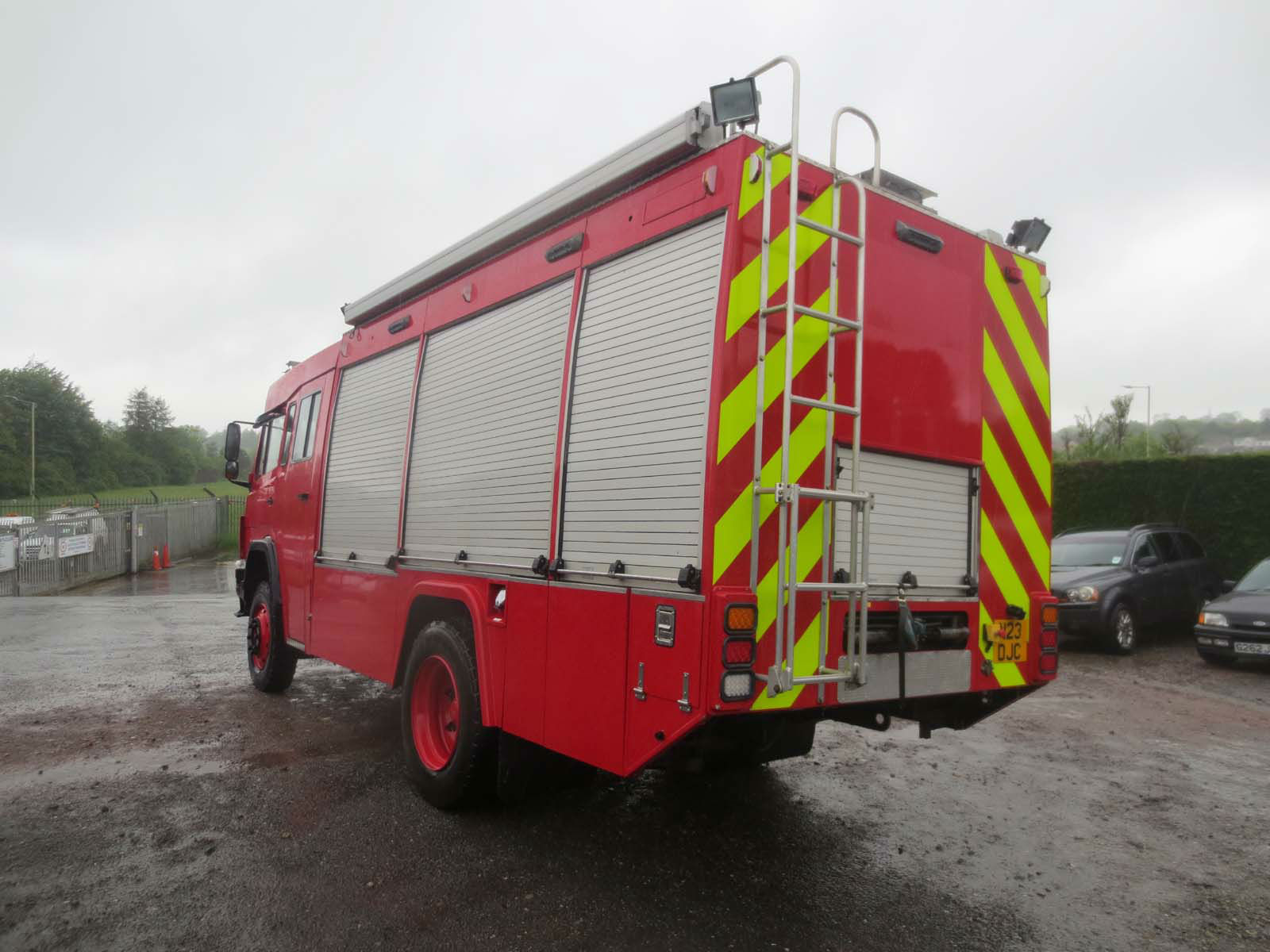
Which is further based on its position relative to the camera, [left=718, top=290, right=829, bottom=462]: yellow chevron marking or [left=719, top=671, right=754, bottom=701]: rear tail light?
[left=718, top=290, right=829, bottom=462]: yellow chevron marking

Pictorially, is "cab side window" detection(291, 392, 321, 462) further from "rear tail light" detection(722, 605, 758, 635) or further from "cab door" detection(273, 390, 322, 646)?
"rear tail light" detection(722, 605, 758, 635)

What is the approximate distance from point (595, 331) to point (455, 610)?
1739 mm

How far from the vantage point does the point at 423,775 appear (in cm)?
476

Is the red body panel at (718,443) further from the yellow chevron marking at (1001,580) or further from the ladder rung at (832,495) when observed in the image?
the ladder rung at (832,495)

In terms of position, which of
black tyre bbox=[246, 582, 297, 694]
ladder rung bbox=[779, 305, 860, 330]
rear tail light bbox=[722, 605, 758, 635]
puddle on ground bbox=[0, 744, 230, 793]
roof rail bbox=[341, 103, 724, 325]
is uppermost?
roof rail bbox=[341, 103, 724, 325]

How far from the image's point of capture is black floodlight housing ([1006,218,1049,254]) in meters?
4.64

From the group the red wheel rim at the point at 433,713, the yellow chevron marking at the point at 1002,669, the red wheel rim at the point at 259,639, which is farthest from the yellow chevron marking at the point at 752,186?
the red wheel rim at the point at 259,639

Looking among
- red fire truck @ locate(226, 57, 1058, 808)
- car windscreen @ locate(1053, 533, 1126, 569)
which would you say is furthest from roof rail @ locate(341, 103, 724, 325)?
car windscreen @ locate(1053, 533, 1126, 569)

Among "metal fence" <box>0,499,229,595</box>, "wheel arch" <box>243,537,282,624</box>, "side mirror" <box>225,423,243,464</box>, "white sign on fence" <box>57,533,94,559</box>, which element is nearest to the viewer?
"wheel arch" <box>243,537,282,624</box>

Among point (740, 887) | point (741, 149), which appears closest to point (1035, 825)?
point (740, 887)

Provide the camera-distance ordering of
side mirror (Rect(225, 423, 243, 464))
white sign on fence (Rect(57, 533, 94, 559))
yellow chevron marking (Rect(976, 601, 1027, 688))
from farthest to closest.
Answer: white sign on fence (Rect(57, 533, 94, 559)) < side mirror (Rect(225, 423, 243, 464)) < yellow chevron marking (Rect(976, 601, 1027, 688))

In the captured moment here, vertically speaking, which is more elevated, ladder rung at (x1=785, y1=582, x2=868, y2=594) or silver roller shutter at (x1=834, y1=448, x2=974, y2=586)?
silver roller shutter at (x1=834, y1=448, x2=974, y2=586)

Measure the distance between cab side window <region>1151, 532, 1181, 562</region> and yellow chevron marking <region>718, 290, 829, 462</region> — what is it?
1064 centimetres

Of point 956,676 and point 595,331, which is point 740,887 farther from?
point 595,331
